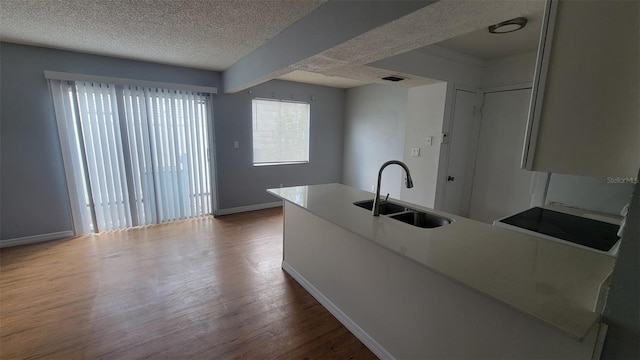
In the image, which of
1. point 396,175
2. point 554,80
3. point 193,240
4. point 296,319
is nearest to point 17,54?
point 193,240

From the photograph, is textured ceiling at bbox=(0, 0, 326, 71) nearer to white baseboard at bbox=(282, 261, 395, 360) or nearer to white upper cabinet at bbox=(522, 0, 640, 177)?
white upper cabinet at bbox=(522, 0, 640, 177)

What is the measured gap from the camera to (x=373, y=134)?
500 centimetres

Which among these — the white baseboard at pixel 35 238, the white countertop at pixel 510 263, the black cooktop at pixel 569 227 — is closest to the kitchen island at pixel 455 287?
the white countertop at pixel 510 263

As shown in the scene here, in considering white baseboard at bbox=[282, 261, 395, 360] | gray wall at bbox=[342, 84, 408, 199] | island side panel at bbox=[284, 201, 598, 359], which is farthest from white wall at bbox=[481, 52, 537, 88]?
white baseboard at bbox=[282, 261, 395, 360]

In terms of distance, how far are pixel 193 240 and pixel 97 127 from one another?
6.21 feet

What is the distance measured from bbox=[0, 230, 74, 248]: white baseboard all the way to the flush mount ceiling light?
532cm

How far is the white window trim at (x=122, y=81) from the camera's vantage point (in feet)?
10.1

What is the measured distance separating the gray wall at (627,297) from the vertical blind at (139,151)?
14.5ft

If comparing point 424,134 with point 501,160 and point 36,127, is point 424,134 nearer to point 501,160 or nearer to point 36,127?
point 501,160

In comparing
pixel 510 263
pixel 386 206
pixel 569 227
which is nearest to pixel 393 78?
pixel 386 206

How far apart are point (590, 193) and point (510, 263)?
1.47 m

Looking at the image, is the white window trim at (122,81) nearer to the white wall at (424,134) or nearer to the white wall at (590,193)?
the white wall at (424,134)

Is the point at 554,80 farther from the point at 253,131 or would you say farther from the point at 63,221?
the point at 63,221

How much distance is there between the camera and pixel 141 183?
3.80 meters
